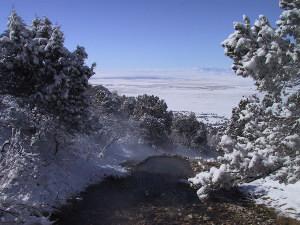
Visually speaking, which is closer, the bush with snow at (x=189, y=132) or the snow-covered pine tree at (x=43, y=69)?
the snow-covered pine tree at (x=43, y=69)

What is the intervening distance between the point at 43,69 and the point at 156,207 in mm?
11069

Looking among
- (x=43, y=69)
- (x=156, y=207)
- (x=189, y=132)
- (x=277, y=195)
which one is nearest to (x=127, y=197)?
(x=156, y=207)

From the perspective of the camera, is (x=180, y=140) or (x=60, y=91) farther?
(x=180, y=140)

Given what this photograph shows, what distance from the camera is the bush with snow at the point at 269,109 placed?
5773mm

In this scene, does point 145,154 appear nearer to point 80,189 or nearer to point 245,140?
point 80,189

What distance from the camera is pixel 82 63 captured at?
1598cm

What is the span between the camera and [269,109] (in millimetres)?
6930

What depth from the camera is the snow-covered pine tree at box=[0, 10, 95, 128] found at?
13.7m

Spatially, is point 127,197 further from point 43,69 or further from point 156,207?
point 43,69

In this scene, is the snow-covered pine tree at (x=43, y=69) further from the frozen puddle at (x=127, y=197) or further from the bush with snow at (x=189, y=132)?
the bush with snow at (x=189, y=132)

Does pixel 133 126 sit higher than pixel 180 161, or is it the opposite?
pixel 133 126

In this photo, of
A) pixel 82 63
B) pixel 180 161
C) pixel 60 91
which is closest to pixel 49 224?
pixel 60 91

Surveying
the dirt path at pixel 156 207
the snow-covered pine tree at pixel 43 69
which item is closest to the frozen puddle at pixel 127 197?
the dirt path at pixel 156 207

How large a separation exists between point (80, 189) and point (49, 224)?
10950 millimetres
